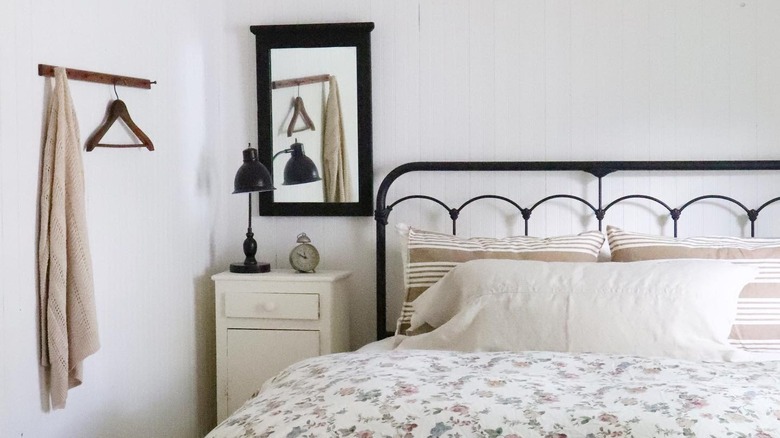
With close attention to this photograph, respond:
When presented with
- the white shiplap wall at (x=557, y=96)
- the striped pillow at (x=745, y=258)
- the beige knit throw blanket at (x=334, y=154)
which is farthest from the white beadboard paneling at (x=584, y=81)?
the beige knit throw blanket at (x=334, y=154)

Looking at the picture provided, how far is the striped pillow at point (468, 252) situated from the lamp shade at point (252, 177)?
0.60 metres

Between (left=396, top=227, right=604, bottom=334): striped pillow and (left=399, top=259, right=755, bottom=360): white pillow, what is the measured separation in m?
0.32

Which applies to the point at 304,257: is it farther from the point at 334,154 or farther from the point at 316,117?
the point at 316,117

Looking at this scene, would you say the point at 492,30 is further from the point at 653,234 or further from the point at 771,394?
the point at 771,394

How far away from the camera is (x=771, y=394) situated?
1704 millimetres

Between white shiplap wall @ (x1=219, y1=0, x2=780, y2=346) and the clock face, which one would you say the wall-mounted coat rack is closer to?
the clock face

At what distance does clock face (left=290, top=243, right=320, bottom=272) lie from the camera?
3248 mm

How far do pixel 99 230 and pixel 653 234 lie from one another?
1.97m

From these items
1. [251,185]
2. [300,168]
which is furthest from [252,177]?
[300,168]

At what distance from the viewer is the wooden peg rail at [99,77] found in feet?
7.73

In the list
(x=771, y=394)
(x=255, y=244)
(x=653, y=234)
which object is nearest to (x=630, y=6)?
(x=653, y=234)

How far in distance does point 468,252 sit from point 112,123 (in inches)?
48.4

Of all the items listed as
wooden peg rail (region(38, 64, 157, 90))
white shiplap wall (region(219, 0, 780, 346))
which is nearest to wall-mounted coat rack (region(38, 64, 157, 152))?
wooden peg rail (region(38, 64, 157, 90))

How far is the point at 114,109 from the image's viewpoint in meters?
2.70
